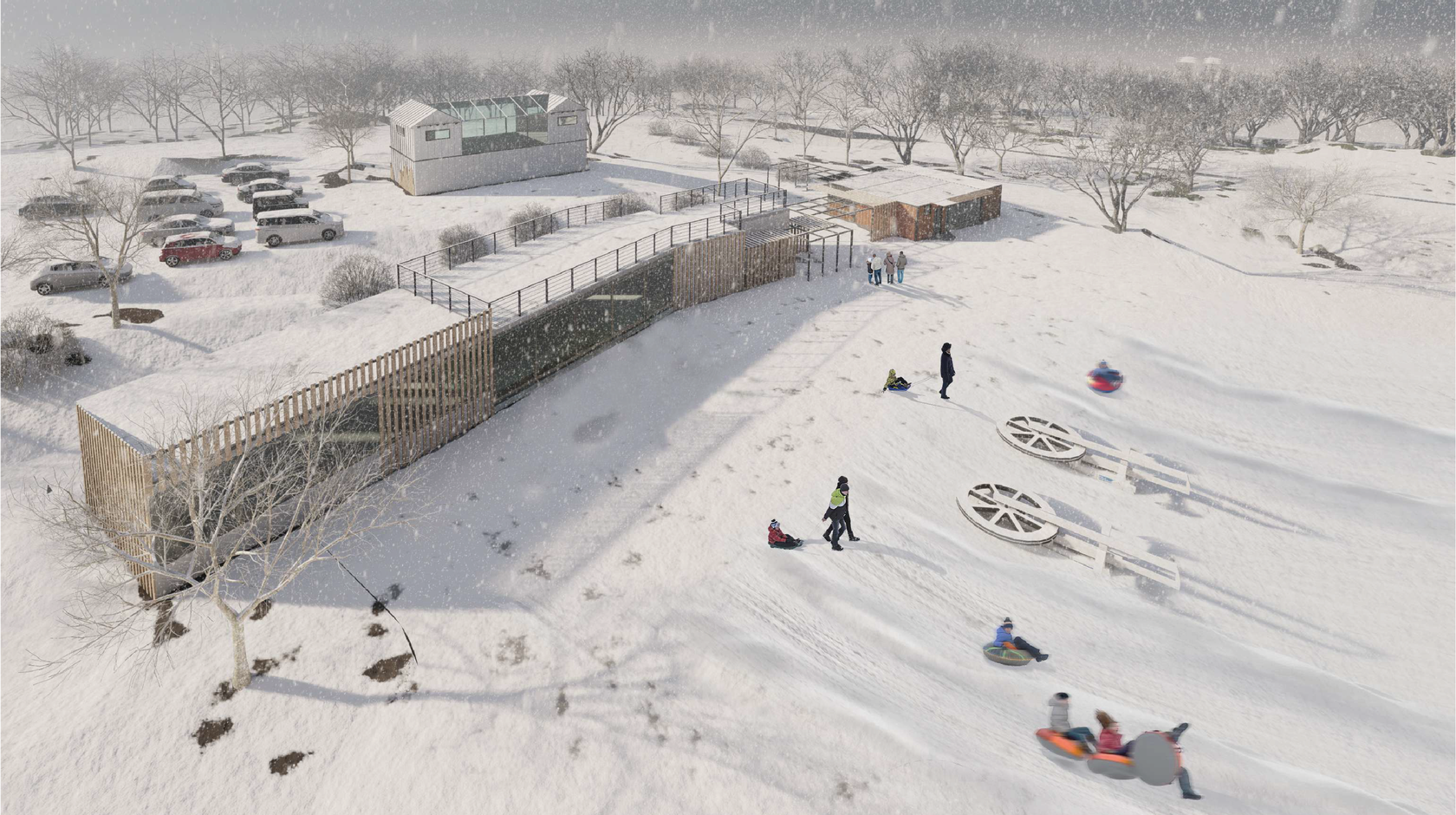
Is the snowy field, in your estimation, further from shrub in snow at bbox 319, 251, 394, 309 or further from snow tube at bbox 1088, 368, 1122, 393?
shrub in snow at bbox 319, 251, 394, 309

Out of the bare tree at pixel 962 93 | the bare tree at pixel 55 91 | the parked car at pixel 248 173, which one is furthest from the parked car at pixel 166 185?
the bare tree at pixel 962 93

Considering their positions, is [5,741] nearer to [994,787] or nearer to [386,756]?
[386,756]

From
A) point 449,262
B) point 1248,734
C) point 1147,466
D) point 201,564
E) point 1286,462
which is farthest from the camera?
point 449,262

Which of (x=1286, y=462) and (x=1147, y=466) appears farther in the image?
(x=1286, y=462)

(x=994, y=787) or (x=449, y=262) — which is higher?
(x=449, y=262)

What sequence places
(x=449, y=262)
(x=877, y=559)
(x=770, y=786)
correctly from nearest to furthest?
(x=770, y=786) → (x=877, y=559) → (x=449, y=262)

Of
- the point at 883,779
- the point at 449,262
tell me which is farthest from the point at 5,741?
the point at 449,262
